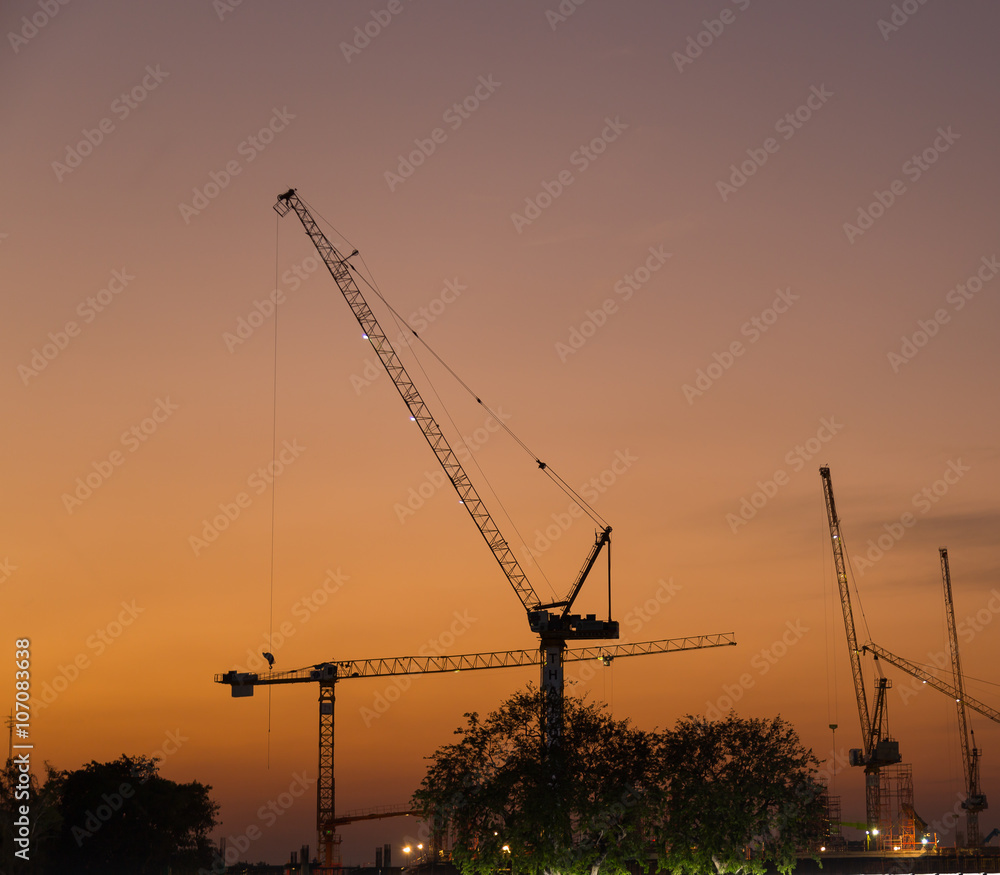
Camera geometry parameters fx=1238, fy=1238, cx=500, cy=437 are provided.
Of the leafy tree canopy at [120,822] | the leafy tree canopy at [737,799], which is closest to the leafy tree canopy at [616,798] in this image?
the leafy tree canopy at [737,799]

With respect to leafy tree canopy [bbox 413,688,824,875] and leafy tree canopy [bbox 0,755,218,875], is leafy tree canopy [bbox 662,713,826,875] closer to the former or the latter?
leafy tree canopy [bbox 413,688,824,875]

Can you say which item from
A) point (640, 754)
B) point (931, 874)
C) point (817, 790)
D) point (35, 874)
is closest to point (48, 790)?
point (35, 874)

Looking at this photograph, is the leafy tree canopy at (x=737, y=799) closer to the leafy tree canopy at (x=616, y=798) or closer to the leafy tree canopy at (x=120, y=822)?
the leafy tree canopy at (x=616, y=798)

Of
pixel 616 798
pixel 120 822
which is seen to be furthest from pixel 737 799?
pixel 120 822

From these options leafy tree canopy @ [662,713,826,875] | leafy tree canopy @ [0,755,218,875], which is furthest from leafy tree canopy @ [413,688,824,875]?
leafy tree canopy @ [0,755,218,875]

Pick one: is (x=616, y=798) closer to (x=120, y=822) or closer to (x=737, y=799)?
(x=737, y=799)

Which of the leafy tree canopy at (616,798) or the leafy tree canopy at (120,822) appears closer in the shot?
the leafy tree canopy at (616,798)

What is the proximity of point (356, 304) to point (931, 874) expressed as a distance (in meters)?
125

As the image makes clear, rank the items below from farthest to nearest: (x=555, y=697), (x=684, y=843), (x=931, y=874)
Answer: (x=931, y=874)
(x=555, y=697)
(x=684, y=843)

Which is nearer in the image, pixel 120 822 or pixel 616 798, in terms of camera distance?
pixel 616 798

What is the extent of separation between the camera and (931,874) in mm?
192250

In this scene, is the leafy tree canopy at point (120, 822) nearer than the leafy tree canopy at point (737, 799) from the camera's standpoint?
No

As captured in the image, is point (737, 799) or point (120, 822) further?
point (120, 822)

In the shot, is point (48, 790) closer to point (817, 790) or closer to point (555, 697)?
point (555, 697)
